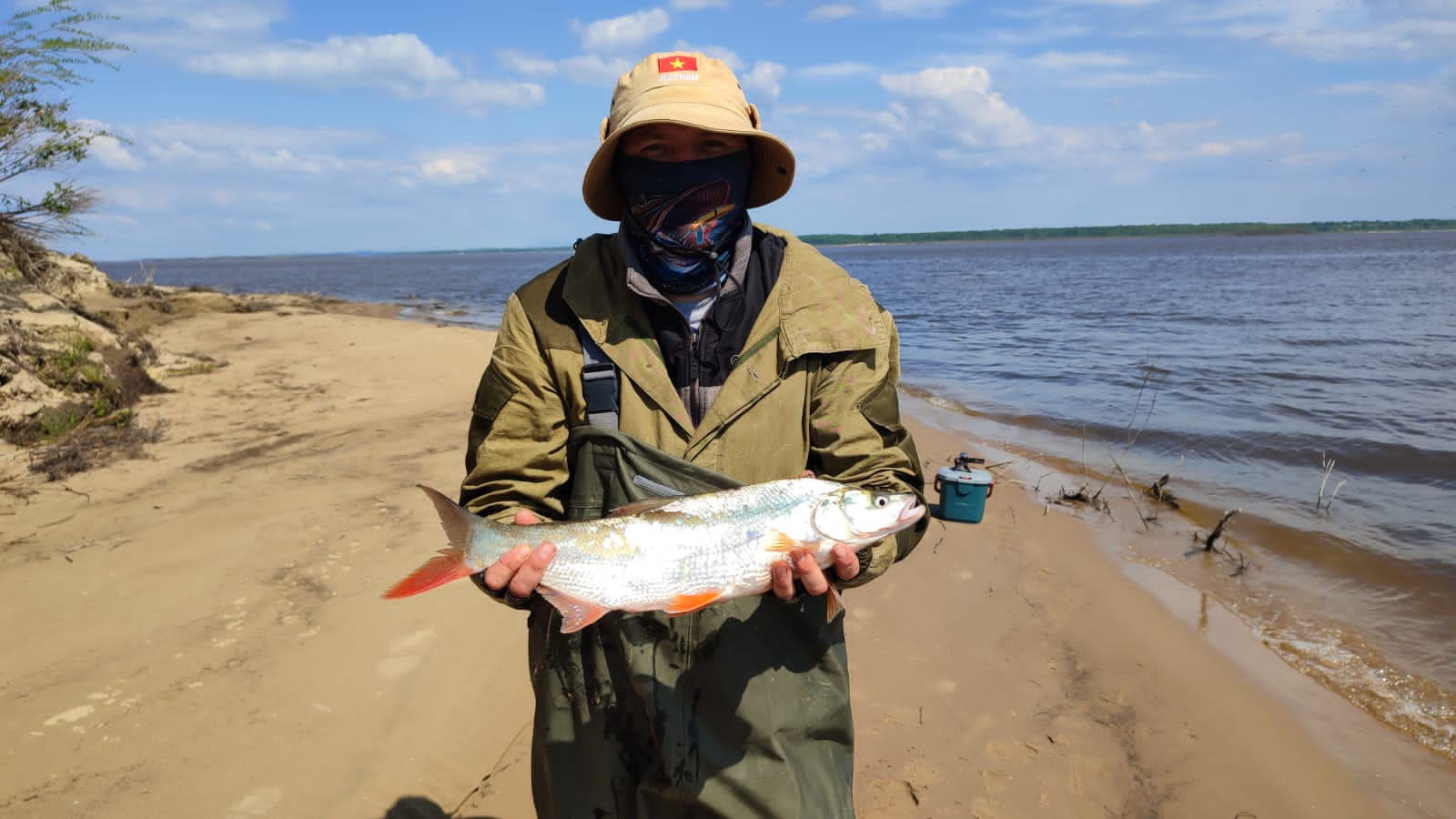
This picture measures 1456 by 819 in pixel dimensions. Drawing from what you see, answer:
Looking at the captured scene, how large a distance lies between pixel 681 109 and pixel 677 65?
23 centimetres

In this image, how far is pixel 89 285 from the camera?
22.1 m

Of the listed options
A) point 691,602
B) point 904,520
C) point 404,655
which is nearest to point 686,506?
point 691,602

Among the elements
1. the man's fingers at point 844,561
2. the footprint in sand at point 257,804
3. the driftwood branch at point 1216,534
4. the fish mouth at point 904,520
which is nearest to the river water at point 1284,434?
the driftwood branch at point 1216,534

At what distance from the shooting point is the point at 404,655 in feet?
17.8

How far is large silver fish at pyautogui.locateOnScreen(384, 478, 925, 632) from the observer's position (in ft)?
7.89

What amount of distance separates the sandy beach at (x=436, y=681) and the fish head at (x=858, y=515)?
8.56 ft

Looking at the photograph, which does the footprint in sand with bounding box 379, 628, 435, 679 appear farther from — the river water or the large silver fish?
the river water

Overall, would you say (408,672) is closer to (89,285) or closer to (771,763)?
(771,763)

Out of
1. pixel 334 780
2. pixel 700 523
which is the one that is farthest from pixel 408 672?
pixel 700 523

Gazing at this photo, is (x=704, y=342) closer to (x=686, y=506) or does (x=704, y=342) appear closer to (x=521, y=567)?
(x=686, y=506)

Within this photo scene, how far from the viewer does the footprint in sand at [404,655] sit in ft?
17.2

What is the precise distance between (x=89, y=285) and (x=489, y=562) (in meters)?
26.2

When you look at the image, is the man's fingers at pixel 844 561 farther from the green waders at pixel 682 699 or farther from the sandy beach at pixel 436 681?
the sandy beach at pixel 436 681

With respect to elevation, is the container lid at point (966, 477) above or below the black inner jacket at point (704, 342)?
below
